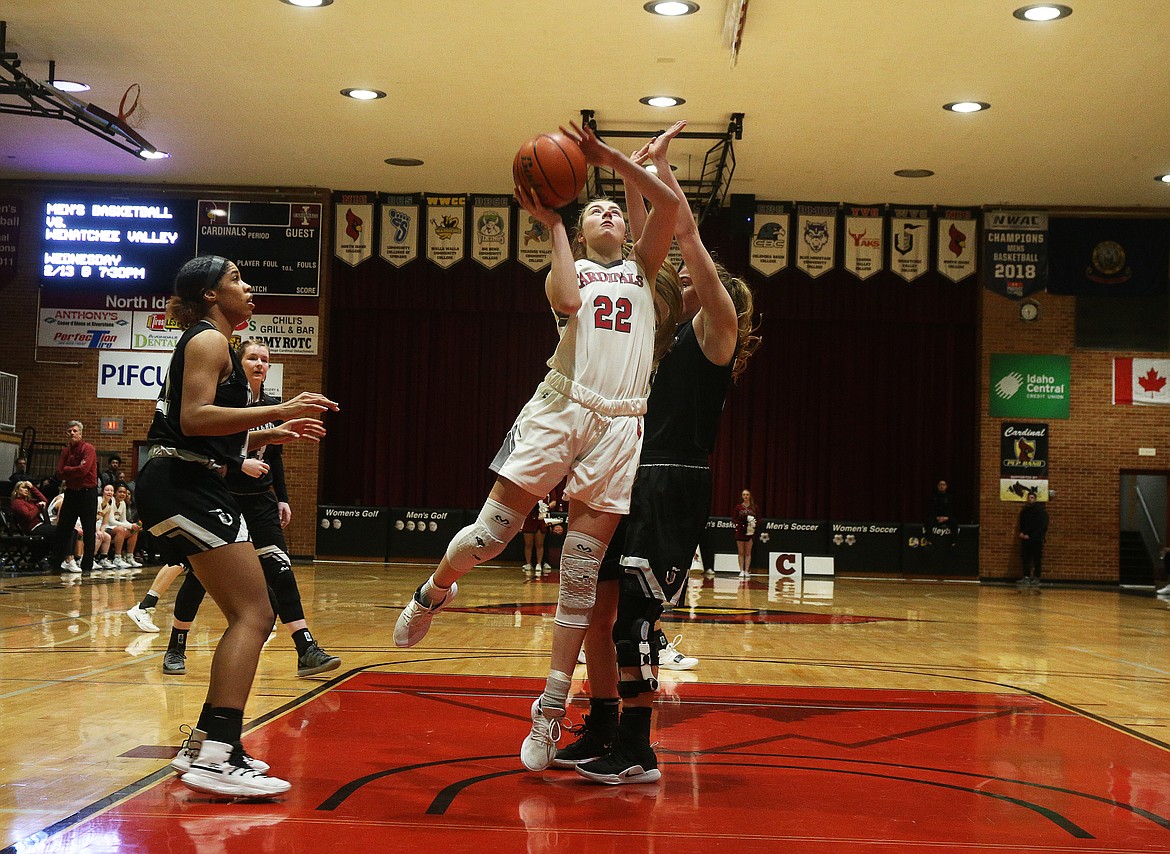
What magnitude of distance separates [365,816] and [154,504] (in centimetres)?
110

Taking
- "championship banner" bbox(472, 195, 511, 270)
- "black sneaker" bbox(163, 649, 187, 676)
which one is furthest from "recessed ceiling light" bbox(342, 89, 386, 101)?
"black sneaker" bbox(163, 649, 187, 676)

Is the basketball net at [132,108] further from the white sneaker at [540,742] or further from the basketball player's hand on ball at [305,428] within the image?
the white sneaker at [540,742]

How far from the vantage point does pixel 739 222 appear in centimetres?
1816

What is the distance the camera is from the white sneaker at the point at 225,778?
3098mm

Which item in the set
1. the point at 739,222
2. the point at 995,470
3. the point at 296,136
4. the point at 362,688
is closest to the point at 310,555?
the point at 296,136

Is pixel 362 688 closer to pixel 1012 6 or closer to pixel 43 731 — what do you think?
pixel 43 731

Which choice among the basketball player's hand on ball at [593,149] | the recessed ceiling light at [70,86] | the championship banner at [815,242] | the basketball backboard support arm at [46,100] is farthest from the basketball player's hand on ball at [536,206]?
the championship banner at [815,242]

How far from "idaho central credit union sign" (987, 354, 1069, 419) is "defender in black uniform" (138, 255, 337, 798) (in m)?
16.6

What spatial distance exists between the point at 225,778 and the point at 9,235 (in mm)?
17606

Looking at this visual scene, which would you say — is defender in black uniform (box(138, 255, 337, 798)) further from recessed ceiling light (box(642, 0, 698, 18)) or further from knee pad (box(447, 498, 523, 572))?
recessed ceiling light (box(642, 0, 698, 18))

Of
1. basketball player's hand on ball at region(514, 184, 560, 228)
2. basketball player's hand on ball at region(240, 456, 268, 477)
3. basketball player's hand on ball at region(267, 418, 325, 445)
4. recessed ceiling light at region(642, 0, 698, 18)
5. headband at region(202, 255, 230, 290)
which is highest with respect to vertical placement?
recessed ceiling light at region(642, 0, 698, 18)

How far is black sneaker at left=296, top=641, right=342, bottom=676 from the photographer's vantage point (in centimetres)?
529

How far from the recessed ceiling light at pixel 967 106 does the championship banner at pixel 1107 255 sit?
204 inches

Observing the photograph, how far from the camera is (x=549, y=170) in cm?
342
